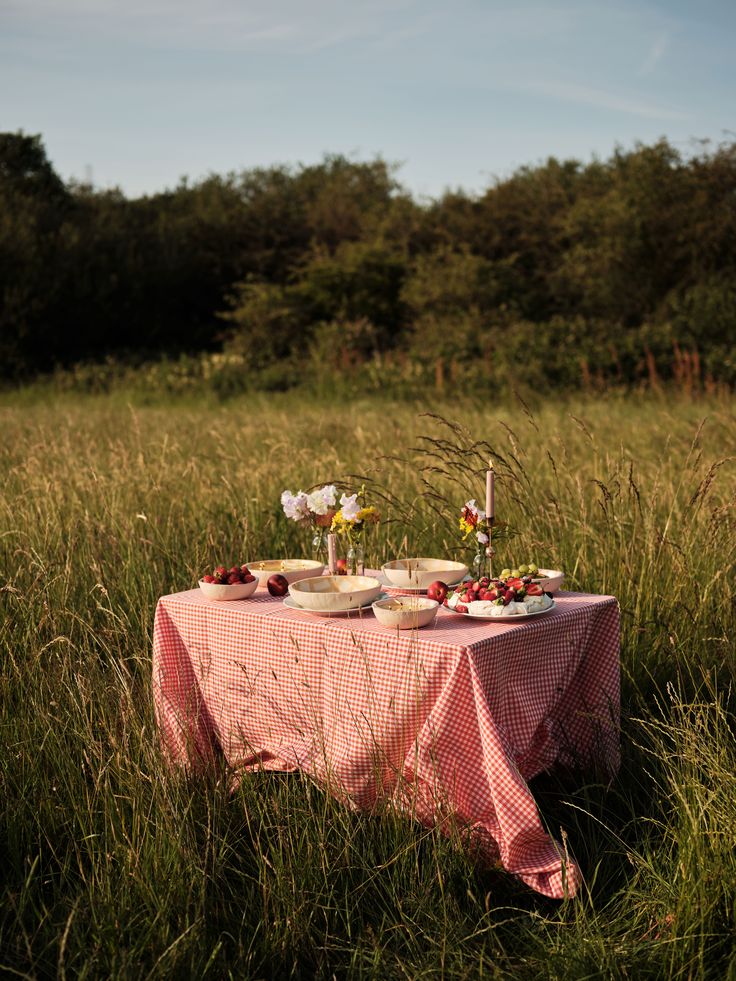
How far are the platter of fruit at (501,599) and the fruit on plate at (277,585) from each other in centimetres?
62

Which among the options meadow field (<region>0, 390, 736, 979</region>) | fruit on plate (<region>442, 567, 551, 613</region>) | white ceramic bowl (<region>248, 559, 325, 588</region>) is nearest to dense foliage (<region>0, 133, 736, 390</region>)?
meadow field (<region>0, 390, 736, 979</region>)

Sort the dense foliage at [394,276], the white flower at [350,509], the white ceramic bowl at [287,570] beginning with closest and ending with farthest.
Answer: the white flower at [350,509] → the white ceramic bowl at [287,570] → the dense foliage at [394,276]

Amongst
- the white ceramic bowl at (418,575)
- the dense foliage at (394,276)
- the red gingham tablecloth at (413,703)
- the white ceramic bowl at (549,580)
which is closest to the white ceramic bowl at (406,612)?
the red gingham tablecloth at (413,703)

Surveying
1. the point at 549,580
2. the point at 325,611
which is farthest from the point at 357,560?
the point at 549,580

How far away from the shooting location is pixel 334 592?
10.0 ft

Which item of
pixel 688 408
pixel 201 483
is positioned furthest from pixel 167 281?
pixel 201 483

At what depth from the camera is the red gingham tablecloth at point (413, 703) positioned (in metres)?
2.63

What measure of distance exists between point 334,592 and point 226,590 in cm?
41

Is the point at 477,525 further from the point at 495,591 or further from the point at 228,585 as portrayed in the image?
the point at 228,585

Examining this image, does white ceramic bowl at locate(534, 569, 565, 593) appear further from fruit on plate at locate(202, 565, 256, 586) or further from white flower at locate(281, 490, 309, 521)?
fruit on plate at locate(202, 565, 256, 586)

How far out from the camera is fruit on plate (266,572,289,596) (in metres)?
3.33

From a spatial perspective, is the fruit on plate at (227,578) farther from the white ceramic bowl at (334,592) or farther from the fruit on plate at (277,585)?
the white ceramic bowl at (334,592)

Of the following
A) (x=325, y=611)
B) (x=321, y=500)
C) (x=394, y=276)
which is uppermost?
(x=394, y=276)

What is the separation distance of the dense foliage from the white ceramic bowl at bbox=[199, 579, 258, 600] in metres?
12.0
